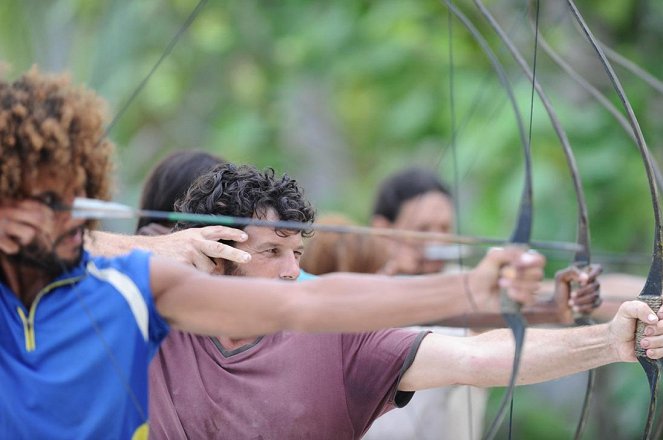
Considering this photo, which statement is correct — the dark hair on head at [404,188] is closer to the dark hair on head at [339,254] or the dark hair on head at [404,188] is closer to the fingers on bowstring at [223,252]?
the dark hair on head at [339,254]

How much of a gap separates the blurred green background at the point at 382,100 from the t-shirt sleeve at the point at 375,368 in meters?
2.05

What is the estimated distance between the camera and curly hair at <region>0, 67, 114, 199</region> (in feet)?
5.90

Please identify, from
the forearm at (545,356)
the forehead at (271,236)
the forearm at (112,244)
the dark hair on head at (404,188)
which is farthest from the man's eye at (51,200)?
the dark hair on head at (404,188)

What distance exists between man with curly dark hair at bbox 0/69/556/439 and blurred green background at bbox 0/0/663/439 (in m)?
2.57

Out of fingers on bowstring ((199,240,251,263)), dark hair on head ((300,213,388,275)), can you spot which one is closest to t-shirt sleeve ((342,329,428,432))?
fingers on bowstring ((199,240,251,263))

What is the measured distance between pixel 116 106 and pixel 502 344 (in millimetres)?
4359

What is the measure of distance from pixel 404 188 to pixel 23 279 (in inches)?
103

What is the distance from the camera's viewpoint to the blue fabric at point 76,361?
5.94 ft

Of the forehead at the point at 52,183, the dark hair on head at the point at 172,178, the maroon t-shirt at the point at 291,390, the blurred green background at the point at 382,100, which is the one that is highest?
the blurred green background at the point at 382,100

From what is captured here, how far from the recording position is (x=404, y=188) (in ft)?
14.4

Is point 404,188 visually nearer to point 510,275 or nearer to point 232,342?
point 232,342

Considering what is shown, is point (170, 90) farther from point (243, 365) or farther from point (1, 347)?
point (1, 347)

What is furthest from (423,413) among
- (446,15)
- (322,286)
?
(446,15)

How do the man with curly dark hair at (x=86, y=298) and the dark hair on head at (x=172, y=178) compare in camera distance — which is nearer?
the man with curly dark hair at (x=86, y=298)
